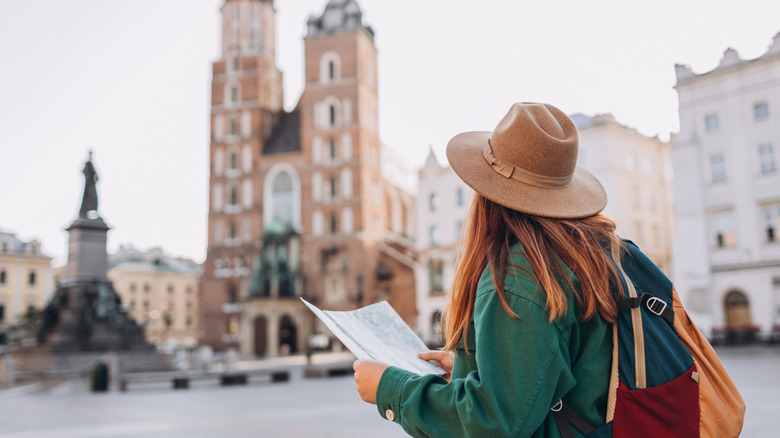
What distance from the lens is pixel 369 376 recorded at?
1.85 metres

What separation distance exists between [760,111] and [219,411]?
81.1 ft

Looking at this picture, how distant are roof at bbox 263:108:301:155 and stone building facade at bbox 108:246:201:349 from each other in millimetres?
32796

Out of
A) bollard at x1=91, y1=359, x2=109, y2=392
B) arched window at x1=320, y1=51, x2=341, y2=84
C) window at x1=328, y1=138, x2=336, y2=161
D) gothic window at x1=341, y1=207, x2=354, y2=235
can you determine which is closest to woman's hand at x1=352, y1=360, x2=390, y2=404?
bollard at x1=91, y1=359, x2=109, y2=392

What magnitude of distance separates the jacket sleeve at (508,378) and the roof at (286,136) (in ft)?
176

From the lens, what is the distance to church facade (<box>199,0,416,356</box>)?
50.3 metres

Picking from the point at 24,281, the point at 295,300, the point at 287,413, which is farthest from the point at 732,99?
the point at 24,281

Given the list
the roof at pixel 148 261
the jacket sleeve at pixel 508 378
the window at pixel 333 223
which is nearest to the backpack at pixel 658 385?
the jacket sleeve at pixel 508 378

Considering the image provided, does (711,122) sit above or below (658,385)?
above

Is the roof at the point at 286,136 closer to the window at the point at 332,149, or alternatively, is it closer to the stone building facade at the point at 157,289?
the window at the point at 332,149

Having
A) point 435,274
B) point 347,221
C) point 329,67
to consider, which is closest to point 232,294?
point 347,221

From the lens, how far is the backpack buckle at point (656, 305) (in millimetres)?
1723

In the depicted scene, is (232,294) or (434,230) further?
(232,294)

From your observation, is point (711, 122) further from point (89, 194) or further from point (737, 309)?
point (89, 194)

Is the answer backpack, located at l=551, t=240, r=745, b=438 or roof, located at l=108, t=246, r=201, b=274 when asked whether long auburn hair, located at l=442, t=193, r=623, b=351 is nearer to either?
backpack, located at l=551, t=240, r=745, b=438
